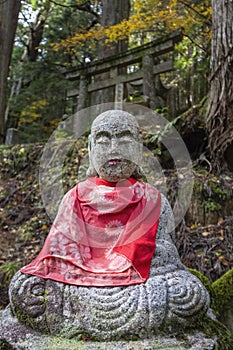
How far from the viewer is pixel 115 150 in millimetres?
2707

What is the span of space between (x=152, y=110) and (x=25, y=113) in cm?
622

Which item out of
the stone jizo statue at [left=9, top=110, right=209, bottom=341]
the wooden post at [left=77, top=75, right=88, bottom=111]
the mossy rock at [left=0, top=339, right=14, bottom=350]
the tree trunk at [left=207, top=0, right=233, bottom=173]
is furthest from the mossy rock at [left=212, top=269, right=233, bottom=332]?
the wooden post at [left=77, top=75, right=88, bottom=111]

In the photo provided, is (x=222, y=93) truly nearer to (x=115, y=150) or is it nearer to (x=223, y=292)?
(x=223, y=292)

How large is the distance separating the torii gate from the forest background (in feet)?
1.14

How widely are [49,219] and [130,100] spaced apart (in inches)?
133

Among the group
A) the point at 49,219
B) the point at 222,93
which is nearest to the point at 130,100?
the point at 222,93

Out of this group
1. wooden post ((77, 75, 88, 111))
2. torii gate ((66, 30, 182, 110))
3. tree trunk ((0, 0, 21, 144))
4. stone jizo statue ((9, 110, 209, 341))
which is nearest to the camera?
stone jizo statue ((9, 110, 209, 341))

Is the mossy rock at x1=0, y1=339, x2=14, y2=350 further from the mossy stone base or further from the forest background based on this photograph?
the forest background

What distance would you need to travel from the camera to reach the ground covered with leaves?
4.74m

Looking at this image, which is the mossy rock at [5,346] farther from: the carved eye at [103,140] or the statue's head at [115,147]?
the carved eye at [103,140]

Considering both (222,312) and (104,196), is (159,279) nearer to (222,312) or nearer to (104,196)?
(104,196)

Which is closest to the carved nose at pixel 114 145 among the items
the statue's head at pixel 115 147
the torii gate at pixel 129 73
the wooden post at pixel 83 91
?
the statue's head at pixel 115 147

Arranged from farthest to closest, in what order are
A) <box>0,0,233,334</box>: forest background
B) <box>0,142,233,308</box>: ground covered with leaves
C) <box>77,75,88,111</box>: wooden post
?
<box>77,75,88,111</box>: wooden post
<box>0,0,233,334</box>: forest background
<box>0,142,233,308</box>: ground covered with leaves

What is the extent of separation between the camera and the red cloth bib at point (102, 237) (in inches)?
94.5
